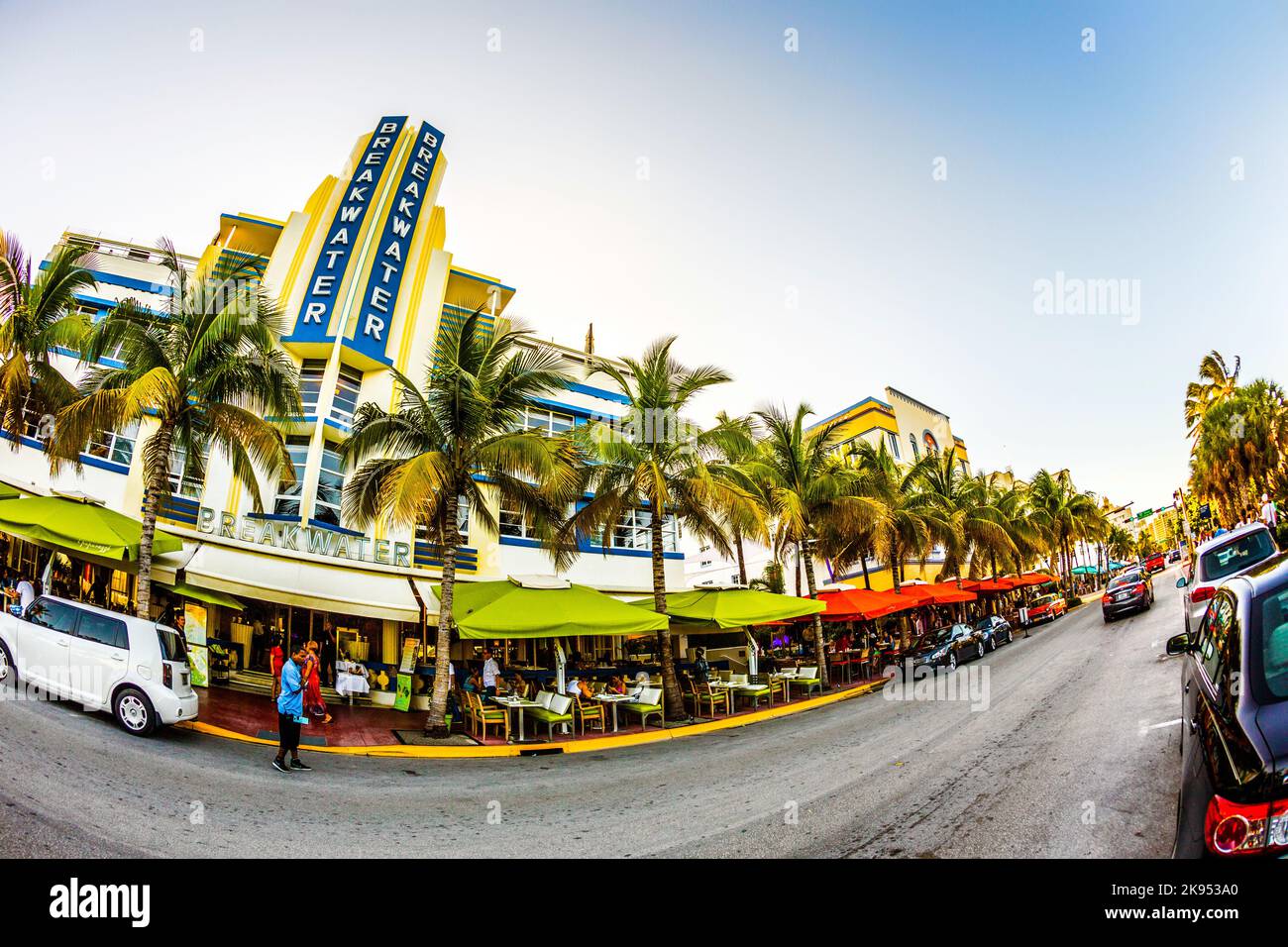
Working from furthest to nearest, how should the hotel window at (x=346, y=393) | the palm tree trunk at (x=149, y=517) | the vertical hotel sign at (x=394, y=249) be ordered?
the vertical hotel sign at (x=394, y=249) < the hotel window at (x=346, y=393) < the palm tree trunk at (x=149, y=517)

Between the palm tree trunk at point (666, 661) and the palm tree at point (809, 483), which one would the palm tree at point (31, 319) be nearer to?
the palm tree trunk at point (666, 661)

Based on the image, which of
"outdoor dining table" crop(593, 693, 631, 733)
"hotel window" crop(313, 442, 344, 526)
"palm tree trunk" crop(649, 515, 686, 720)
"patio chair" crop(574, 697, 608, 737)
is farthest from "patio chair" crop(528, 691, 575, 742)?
"hotel window" crop(313, 442, 344, 526)

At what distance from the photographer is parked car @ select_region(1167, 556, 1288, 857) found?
239cm

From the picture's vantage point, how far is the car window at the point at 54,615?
8320mm

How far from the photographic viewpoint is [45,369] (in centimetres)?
1423

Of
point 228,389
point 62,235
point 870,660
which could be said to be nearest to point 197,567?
point 228,389

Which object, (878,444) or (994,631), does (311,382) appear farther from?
(878,444)

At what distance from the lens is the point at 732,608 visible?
1574 centimetres

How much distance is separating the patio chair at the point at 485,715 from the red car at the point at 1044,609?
33.5 meters

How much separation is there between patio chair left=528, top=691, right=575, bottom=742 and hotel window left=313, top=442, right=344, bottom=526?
10320 millimetres

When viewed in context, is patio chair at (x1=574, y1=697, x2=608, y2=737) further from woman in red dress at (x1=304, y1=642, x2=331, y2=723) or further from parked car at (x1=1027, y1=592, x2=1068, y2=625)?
parked car at (x1=1027, y1=592, x2=1068, y2=625)

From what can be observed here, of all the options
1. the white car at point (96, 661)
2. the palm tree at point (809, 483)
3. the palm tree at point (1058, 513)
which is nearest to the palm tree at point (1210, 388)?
the palm tree at point (1058, 513)
